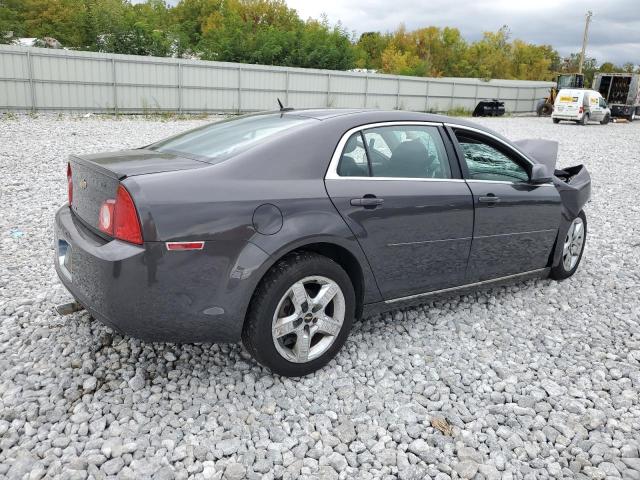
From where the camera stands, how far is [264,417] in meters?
2.79

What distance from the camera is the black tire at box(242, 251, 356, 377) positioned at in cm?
284

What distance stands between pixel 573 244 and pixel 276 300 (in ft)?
11.0

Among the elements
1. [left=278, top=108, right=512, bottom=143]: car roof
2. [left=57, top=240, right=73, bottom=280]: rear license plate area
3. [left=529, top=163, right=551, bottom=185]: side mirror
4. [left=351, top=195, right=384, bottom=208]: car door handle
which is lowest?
[left=57, top=240, right=73, bottom=280]: rear license plate area

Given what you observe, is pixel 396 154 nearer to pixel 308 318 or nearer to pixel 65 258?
pixel 308 318

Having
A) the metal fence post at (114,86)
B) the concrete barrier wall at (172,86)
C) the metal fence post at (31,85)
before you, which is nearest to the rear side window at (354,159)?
the concrete barrier wall at (172,86)

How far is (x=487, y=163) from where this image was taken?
4.07 meters

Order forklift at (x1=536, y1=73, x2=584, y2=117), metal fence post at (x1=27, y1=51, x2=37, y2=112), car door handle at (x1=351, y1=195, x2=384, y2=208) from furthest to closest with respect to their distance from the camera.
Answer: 1. forklift at (x1=536, y1=73, x2=584, y2=117)
2. metal fence post at (x1=27, y1=51, x2=37, y2=112)
3. car door handle at (x1=351, y1=195, x2=384, y2=208)

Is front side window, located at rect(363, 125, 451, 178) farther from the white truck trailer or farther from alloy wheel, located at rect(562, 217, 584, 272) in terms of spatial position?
the white truck trailer

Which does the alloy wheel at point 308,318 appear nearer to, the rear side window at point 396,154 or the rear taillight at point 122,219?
the rear side window at point 396,154

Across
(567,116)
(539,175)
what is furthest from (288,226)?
(567,116)

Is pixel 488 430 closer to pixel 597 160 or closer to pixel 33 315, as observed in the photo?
pixel 33 315

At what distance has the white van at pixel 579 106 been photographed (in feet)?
90.7

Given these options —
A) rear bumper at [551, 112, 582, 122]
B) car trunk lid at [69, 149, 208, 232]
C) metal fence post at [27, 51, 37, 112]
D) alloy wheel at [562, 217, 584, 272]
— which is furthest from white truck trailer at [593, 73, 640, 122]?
car trunk lid at [69, 149, 208, 232]

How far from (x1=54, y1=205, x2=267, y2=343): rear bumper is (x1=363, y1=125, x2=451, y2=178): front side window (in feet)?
3.64
